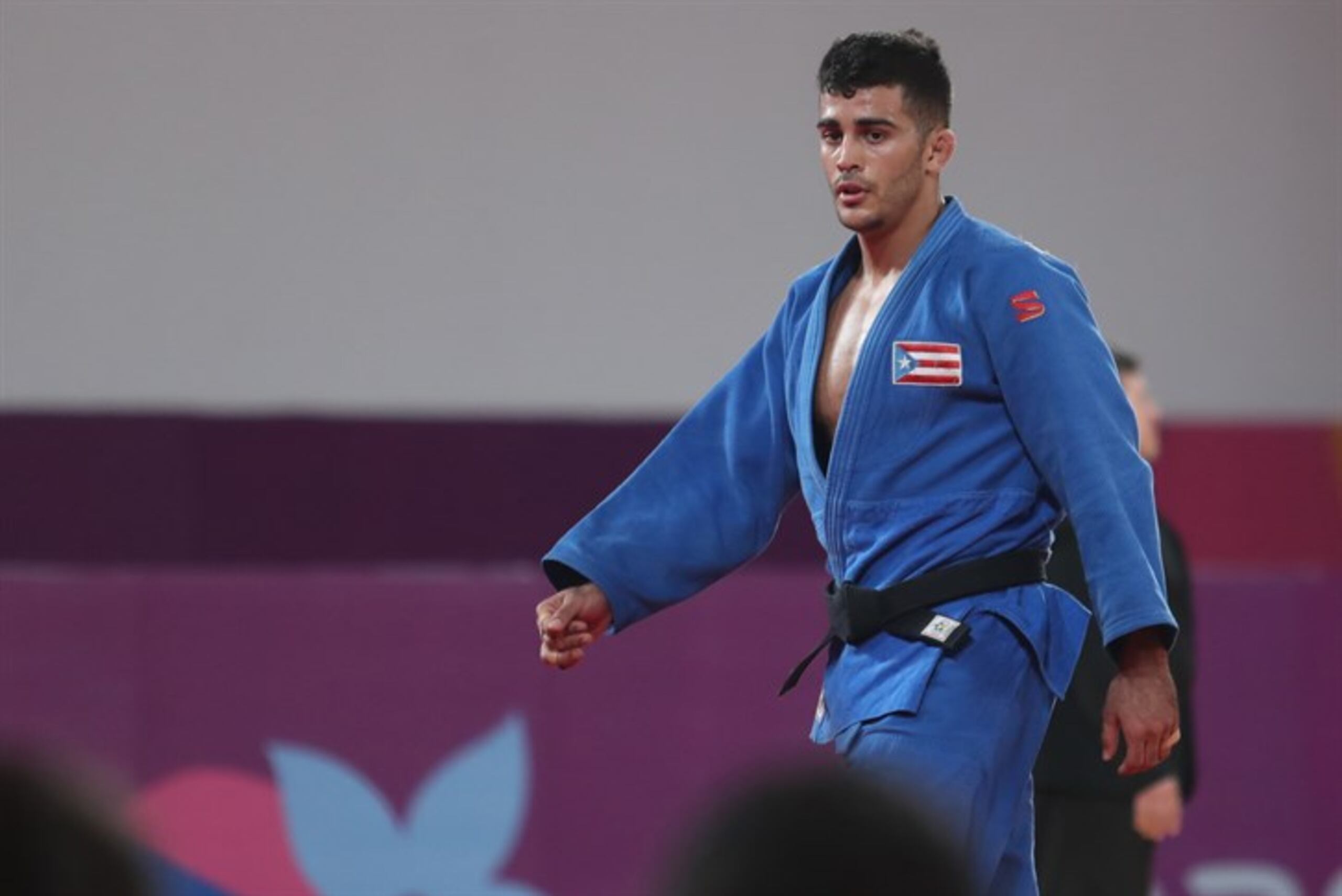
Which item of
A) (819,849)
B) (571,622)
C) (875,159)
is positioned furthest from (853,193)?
(819,849)

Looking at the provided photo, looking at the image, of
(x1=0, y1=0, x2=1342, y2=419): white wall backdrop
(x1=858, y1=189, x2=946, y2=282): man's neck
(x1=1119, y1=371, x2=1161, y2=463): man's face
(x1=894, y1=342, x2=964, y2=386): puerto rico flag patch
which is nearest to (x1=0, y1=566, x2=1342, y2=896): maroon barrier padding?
(x1=1119, y1=371, x2=1161, y2=463): man's face

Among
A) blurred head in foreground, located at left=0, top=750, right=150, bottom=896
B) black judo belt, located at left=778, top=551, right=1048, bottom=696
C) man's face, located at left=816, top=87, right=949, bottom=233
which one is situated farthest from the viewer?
man's face, located at left=816, top=87, right=949, bottom=233

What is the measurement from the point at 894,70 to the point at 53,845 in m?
2.62

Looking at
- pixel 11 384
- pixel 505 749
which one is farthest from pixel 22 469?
pixel 505 749

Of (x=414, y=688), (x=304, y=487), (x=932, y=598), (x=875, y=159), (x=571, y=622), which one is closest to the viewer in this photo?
(x=932, y=598)

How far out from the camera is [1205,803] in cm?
614

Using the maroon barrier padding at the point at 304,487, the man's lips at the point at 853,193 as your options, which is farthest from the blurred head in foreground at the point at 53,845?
the maroon barrier padding at the point at 304,487

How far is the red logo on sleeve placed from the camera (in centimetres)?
338

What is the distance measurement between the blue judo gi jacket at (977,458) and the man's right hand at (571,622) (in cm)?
36

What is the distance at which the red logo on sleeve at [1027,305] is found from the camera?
3.38 m

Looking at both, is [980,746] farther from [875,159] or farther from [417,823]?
[417,823]

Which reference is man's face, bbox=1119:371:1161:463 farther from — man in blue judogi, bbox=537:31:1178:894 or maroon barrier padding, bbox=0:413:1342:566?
maroon barrier padding, bbox=0:413:1342:566

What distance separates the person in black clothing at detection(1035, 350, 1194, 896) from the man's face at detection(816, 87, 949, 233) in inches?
47.8

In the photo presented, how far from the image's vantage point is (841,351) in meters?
3.57
